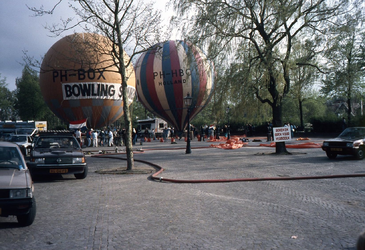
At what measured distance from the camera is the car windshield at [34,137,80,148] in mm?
12672

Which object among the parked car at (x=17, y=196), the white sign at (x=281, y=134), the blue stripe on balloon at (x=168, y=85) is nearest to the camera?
the parked car at (x=17, y=196)

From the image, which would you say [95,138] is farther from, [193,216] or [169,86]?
[193,216]

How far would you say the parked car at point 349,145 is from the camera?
16344mm

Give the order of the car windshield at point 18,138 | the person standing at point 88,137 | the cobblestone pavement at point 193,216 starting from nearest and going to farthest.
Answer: the cobblestone pavement at point 193,216
the car windshield at point 18,138
the person standing at point 88,137

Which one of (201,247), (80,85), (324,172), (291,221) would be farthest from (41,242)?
(80,85)

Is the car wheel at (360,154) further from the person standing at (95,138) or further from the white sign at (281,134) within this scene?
the person standing at (95,138)

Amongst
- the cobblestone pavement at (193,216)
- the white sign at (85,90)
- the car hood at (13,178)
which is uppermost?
the white sign at (85,90)

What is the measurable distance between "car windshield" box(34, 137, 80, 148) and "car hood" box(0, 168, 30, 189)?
6.03m

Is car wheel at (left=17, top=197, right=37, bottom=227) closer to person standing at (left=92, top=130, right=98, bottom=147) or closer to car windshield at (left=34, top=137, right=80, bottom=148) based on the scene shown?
car windshield at (left=34, top=137, right=80, bottom=148)

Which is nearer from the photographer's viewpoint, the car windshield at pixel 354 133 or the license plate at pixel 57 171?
the license plate at pixel 57 171

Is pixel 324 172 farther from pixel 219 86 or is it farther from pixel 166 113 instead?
pixel 166 113

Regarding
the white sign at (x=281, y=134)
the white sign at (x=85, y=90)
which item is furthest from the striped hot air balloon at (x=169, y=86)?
the white sign at (x=281, y=134)

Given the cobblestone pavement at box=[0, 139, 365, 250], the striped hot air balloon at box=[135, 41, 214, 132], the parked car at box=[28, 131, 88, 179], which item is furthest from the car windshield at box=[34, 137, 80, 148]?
the striped hot air balloon at box=[135, 41, 214, 132]

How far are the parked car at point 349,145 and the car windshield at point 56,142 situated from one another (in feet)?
38.2
